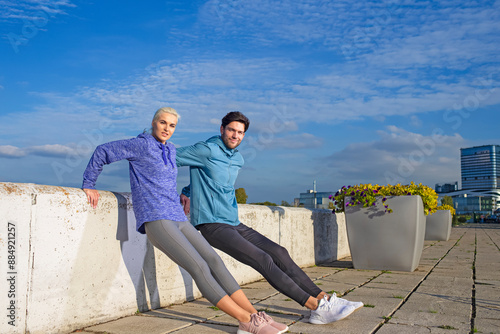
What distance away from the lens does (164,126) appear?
3.19m

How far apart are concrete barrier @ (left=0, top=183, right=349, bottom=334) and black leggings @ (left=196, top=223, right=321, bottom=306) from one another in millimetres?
683

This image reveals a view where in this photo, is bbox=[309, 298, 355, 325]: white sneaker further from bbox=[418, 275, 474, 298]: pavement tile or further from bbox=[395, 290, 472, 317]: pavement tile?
bbox=[418, 275, 474, 298]: pavement tile

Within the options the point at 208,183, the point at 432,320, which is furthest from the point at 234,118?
the point at 432,320

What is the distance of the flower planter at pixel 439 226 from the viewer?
568 inches

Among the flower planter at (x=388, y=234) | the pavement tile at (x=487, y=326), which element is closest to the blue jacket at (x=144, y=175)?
the pavement tile at (x=487, y=326)

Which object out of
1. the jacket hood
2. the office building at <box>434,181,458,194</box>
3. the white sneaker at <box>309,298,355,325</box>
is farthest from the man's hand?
the office building at <box>434,181,458,194</box>

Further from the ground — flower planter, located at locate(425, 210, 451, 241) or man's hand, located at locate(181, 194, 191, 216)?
man's hand, located at locate(181, 194, 191, 216)

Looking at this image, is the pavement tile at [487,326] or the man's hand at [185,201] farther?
the man's hand at [185,201]

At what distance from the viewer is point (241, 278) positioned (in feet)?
17.1

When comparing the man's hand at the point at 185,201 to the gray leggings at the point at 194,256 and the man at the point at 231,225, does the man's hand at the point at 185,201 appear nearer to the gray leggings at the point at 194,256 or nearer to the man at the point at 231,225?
the man at the point at 231,225

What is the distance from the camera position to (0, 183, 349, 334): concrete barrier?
2.75 metres

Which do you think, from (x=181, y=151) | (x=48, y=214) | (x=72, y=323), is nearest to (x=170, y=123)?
(x=181, y=151)

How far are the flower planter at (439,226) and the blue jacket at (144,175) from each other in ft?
43.2

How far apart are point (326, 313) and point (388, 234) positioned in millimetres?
3571
